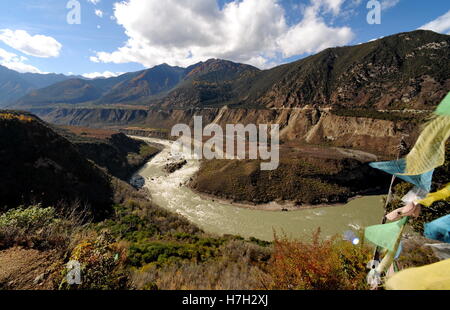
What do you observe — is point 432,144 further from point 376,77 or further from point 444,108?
point 376,77

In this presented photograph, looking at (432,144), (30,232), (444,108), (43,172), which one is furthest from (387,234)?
(43,172)

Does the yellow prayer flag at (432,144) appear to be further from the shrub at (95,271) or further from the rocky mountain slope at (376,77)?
the rocky mountain slope at (376,77)

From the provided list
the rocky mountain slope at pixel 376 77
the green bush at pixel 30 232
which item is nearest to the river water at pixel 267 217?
the green bush at pixel 30 232

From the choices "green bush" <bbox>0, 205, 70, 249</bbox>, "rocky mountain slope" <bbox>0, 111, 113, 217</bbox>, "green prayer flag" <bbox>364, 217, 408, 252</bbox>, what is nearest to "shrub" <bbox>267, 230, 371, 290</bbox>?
"green prayer flag" <bbox>364, 217, 408, 252</bbox>
